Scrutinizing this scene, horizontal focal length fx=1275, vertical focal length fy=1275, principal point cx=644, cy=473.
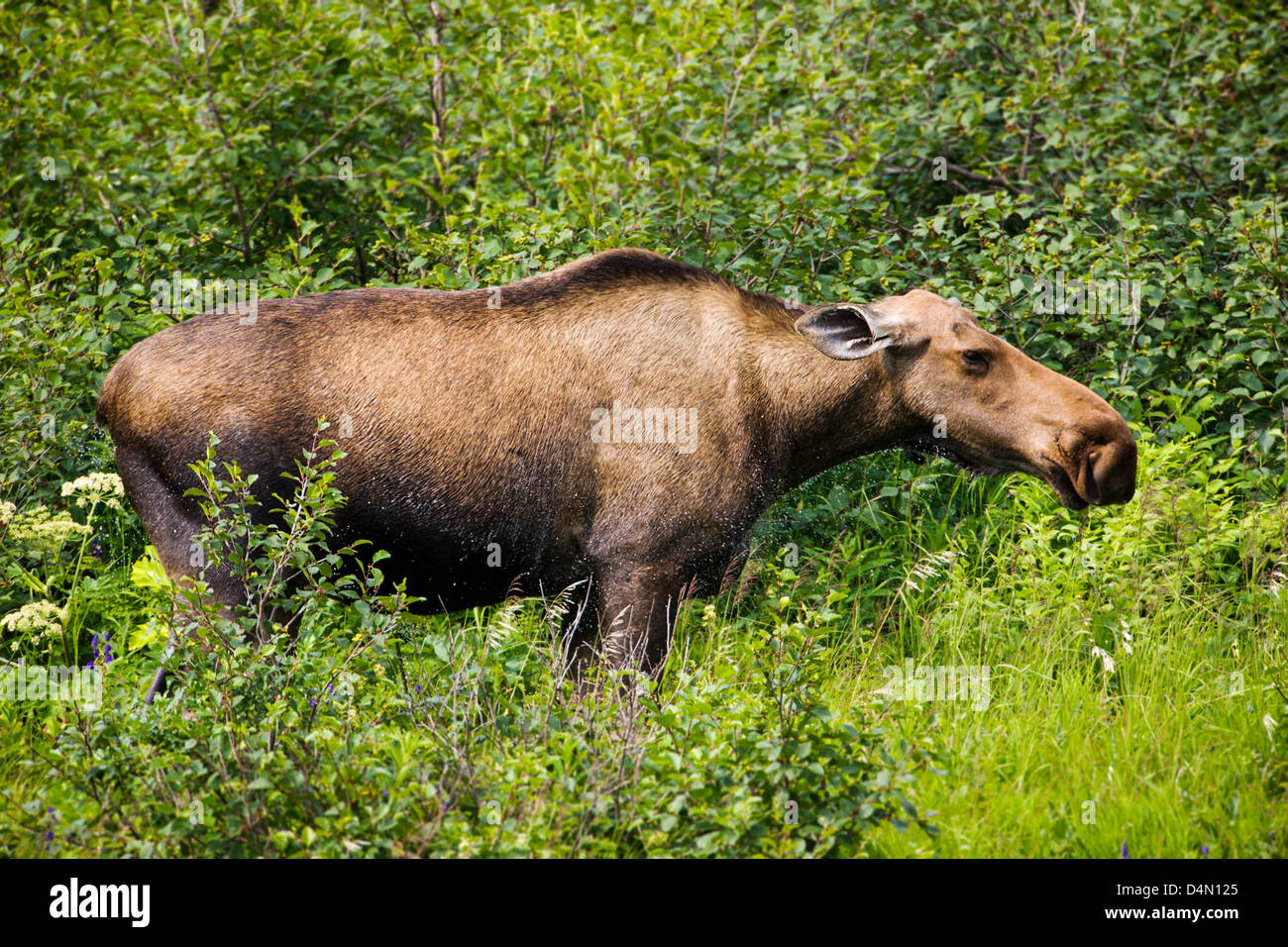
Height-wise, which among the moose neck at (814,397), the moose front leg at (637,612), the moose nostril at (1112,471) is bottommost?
the moose front leg at (637,612)

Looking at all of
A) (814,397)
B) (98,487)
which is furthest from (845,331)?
(98,487)

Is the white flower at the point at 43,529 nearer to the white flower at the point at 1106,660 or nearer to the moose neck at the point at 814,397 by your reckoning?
the moose neck at the point at 814,397

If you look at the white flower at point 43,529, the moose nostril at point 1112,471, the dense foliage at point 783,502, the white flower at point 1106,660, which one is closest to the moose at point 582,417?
the moose nostril at point 1112,471

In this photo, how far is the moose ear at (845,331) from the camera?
17.5 feet

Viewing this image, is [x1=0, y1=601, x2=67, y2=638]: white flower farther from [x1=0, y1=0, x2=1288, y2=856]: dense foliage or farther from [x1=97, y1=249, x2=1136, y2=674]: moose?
[x1=97, y1=249, x2=1136, y2=674]: moose

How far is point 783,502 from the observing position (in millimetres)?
7141

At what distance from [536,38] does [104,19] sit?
10.4ft

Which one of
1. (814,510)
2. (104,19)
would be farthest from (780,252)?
(104,19)

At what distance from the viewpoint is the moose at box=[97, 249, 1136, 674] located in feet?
16.4

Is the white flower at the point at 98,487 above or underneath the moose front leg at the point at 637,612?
above

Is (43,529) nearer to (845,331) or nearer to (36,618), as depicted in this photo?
(36,618)

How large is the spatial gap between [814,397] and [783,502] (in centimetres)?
174

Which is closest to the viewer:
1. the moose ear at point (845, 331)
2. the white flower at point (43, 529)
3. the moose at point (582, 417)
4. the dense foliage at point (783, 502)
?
the dense foliage at point (783, 502)

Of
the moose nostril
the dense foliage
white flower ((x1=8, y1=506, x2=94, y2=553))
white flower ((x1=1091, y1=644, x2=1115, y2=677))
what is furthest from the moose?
white flower ((x1=8, y1=506, x2=94, y2=553))
